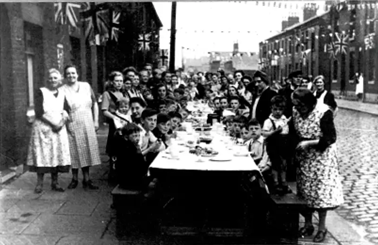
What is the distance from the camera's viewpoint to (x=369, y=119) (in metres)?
17.4

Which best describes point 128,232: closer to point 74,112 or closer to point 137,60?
point 74,112

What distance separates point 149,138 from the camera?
5734 millimetres

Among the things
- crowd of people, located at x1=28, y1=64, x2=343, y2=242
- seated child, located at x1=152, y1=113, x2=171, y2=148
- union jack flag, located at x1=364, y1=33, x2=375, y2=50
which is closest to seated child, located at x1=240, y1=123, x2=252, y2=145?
crowd of people, located at x1=28, y1=64, x2=343, y2=242

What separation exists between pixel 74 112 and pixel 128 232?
242 cm

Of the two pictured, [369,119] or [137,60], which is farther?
[369,119]

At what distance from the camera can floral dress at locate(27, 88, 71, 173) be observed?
6.02 meters

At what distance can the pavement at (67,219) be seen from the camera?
445 cm

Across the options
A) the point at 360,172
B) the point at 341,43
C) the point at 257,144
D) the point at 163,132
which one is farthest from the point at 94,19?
the point at 341,43

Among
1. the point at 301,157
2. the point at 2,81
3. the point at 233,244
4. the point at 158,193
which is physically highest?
the point at 2,81

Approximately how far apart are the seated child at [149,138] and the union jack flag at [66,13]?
79.0 inches

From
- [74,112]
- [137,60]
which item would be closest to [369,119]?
[137,60]

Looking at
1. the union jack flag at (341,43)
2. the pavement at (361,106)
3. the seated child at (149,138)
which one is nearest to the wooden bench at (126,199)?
the seated child at (149,138)

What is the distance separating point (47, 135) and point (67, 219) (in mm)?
1483

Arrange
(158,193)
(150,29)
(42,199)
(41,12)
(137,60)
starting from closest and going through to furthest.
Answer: (158,193)
(42,199)
(41,12)
(150,29)
(137,60)
